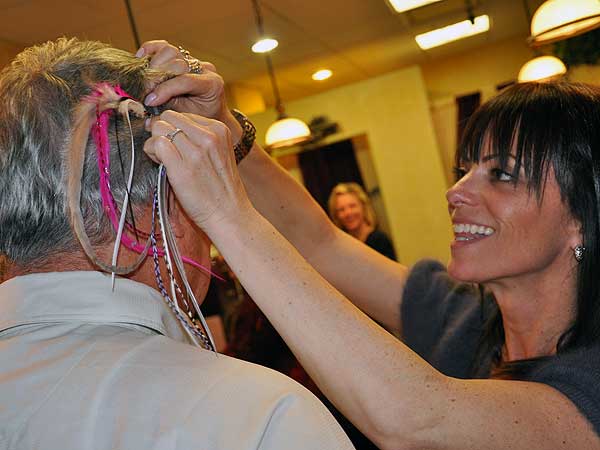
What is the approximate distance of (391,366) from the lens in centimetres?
104

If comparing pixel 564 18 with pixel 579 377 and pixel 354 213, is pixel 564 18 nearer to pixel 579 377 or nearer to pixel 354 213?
pixel 354 213

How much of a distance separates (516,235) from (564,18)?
8.23 ft

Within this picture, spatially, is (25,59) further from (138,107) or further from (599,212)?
(599,212)

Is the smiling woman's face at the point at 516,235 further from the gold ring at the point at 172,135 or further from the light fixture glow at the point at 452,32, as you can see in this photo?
the light fixture glow at the point at 452,32

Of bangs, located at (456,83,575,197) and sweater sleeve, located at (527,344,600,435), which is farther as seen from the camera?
bangs, located at (456,83,575,197)

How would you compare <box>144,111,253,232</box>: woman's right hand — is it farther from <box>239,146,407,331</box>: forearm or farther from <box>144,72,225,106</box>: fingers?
<box>239,146,407,331</box>: forearm

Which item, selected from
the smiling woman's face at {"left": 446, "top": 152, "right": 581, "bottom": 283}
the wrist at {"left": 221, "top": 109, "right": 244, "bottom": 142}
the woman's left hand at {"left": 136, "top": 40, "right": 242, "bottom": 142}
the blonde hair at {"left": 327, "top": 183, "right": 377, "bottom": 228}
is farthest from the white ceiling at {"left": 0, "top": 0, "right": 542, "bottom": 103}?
the smiling woman's face at {"left": 446, "top": 152, "right": 581, "bottom": 283}

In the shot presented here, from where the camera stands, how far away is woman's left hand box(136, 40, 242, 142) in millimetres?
999

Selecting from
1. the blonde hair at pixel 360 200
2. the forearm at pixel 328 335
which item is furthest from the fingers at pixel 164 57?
the blonde hair at pixel 360 200

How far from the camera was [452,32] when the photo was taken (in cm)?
662

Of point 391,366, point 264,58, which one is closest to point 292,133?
point 264,58

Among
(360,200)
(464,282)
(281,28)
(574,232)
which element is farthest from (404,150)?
(574,232)

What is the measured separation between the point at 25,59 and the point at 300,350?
0.57 m

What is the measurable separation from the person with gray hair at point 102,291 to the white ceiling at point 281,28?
3.18 m
